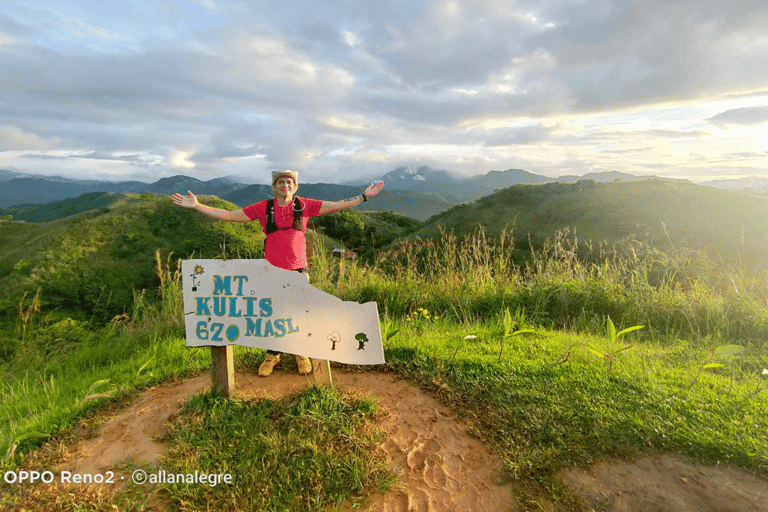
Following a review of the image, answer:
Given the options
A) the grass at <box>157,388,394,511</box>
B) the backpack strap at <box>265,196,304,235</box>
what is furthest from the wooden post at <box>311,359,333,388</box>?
the backpack strap at <box>265,196,304,235</box>

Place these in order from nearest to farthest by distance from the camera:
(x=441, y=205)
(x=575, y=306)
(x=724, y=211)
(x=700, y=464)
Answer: (x=700, y=464) < (x=575, y=306) < (x=724, y=211) < (x=441, y=205)

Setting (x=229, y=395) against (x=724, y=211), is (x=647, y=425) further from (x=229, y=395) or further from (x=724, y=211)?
(x=724, y=211)

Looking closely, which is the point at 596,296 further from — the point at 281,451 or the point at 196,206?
the point at 196,206

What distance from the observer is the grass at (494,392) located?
103 inches

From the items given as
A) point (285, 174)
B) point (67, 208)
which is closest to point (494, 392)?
point (285, 174)

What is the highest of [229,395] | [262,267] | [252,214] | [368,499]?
[252,214]

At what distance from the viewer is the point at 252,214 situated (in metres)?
4.03

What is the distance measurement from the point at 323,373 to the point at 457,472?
1488mm

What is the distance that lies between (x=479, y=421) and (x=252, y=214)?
2.86m

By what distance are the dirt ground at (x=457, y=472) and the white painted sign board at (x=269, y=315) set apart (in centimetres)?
64

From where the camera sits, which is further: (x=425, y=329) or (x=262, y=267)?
(x=425, y=329)

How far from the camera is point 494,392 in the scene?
3.52 m

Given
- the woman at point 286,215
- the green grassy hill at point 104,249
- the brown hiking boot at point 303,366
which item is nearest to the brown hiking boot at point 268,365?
the brown hiking boot at point 303,366

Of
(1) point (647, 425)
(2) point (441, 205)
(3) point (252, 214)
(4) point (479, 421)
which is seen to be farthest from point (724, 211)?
(2) point (441, 205)
